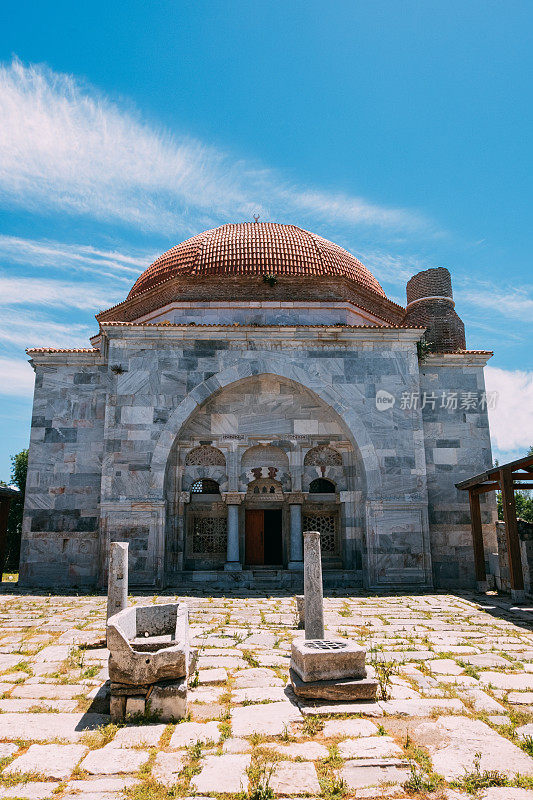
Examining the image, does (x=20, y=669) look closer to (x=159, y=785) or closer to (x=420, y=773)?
(x=159, y=785)

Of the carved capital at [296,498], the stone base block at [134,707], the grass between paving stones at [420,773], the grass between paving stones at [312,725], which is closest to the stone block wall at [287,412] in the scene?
the carved capital at [296,498]

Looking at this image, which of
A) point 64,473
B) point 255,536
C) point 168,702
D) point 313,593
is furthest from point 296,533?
point 168,702

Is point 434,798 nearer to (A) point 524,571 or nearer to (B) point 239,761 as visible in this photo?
(B) point 239,761

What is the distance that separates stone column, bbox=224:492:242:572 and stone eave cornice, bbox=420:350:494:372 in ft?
16.7

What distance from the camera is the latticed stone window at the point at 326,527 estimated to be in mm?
12016

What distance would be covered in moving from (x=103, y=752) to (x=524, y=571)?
8.00m

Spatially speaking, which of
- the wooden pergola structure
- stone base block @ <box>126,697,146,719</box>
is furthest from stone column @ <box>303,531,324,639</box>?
the wooden pergola structure

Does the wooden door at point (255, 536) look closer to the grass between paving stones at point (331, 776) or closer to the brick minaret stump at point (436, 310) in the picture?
the brick minaret stump at point (436, 310)

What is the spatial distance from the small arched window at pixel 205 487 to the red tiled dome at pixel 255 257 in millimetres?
5158

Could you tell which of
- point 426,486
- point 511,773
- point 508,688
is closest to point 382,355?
point 426,486

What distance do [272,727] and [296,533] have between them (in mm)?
7906

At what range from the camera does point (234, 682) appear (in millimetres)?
4836

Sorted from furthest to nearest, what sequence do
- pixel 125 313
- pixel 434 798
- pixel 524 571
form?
pixel 125 313 < pixel 524 571 < pixel 434 798

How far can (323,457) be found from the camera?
1205 cm
